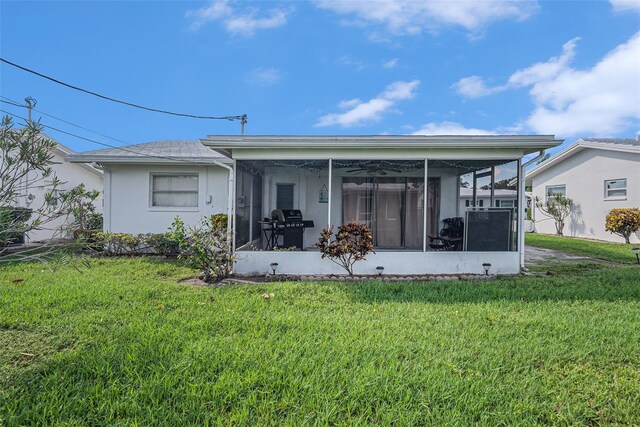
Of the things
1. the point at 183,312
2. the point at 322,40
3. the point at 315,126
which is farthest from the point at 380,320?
the point at 315,126

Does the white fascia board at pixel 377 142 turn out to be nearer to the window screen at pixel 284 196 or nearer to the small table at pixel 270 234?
the small table at pixel 270 234

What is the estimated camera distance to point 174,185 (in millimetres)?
10258

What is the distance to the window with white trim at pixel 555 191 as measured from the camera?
17.6 metres

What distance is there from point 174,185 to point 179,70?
225 inches

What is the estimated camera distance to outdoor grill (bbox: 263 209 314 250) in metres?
8.72

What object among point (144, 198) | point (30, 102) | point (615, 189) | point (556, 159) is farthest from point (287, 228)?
point (556, 159)

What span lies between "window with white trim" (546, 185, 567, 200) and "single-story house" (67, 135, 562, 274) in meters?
11.2

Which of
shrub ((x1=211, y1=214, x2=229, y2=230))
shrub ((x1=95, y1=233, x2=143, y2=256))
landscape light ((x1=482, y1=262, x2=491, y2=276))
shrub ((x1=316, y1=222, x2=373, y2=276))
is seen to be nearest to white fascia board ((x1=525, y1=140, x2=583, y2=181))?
landscape light ((x1=482, y1=262, x2=491, y2=276))

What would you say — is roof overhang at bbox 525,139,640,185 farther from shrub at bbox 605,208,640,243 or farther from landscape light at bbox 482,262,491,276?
landscape light at bbox 482,262,491,276

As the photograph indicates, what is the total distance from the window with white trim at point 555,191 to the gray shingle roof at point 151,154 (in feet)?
57.0

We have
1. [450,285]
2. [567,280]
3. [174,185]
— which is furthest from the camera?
[174,185]

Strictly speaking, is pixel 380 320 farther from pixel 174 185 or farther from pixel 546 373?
pixel 174 185

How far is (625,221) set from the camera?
13.0 m

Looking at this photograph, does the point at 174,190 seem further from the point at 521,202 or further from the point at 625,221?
the point at 625,221
